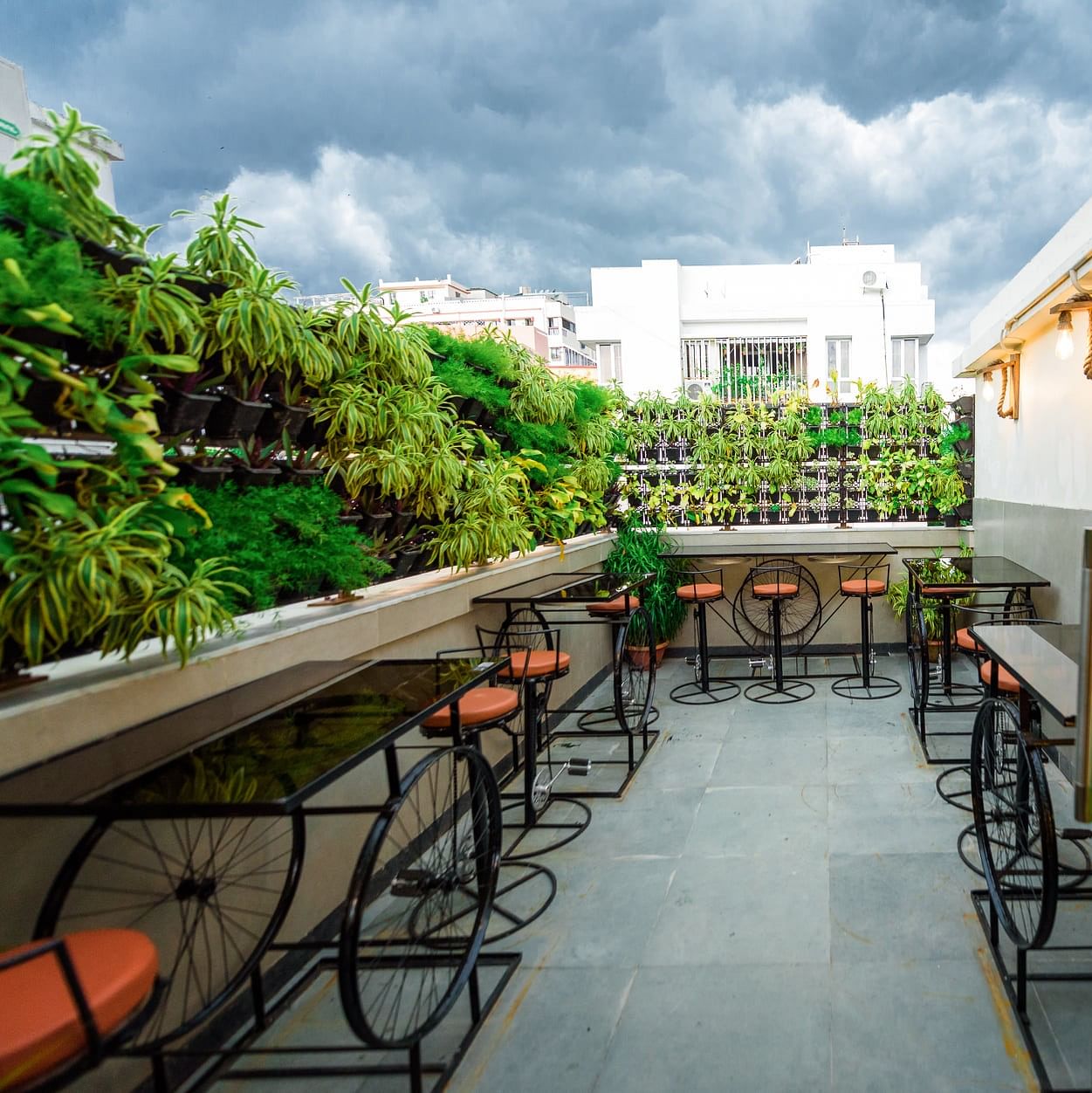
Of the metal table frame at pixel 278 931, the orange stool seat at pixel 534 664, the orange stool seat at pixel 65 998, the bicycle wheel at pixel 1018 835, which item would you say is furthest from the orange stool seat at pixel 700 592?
the orange stool seat at pixel 65 998

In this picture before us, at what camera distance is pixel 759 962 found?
7.43ft

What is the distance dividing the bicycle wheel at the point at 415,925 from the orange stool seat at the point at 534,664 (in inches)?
28.5

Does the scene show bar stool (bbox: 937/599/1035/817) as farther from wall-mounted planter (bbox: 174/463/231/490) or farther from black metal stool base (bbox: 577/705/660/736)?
wall-mounted planter (bbox: 174/463/231/490)

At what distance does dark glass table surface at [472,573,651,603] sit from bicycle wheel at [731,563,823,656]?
2146 millimetres

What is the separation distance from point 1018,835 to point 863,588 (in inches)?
125

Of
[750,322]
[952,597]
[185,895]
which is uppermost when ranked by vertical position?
[750,322]

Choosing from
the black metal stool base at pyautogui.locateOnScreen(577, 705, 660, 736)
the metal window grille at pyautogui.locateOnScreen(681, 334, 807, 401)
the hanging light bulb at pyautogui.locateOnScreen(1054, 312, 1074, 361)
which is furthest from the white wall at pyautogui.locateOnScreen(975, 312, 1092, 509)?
the metal window grille at pyautogui.locateOnScreen(681, 334, 807, 401)

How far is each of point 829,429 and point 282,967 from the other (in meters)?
5.57

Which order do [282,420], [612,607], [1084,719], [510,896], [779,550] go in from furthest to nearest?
[779,550]
[612,607]
[510,896]
[282,420]
[1084,719]

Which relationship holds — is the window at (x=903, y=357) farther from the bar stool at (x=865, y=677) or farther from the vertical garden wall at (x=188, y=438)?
the vertical garden wall at (x=188, y=438)

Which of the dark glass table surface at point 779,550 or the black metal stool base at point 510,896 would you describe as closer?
the black metal stool base at point 510,896

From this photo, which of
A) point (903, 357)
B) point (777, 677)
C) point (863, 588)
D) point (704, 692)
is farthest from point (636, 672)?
point (903, 357)

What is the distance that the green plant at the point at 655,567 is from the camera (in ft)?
19.6

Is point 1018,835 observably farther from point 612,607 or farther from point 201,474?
point 612,607
